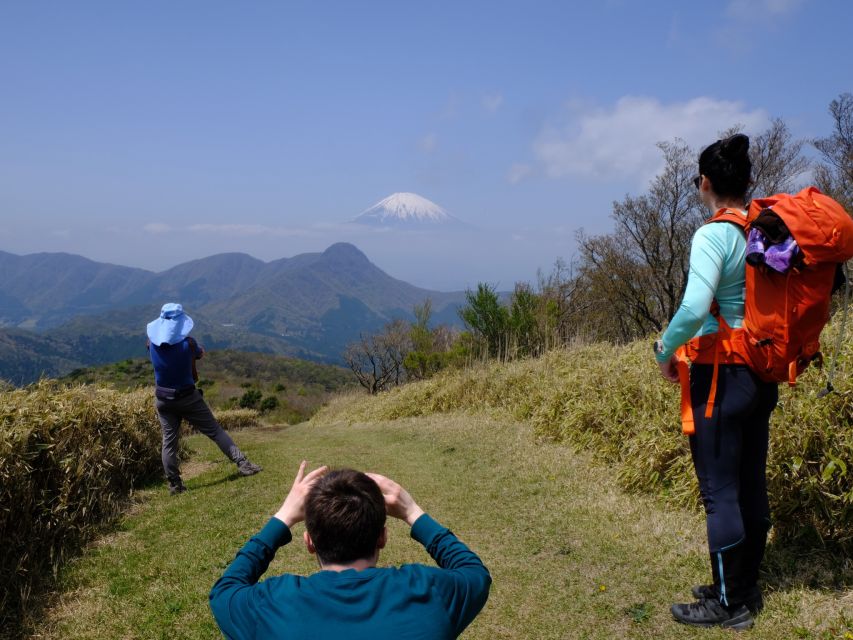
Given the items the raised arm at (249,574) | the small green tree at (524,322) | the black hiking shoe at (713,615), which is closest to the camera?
the raised arm at (249,574)

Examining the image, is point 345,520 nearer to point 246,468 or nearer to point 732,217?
point 732,217

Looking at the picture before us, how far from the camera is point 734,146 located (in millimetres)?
2832

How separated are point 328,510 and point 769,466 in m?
3.52

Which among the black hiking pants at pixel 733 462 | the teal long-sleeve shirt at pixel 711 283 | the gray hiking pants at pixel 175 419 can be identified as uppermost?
the teal long-sleeve shirt at pixel 711 283

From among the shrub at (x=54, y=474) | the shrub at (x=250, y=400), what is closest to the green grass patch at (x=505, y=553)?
the shrub at (x=54, y=474)

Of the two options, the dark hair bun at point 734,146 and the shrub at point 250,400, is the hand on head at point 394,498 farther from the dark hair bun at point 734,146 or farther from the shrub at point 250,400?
the shrub at point 250,400

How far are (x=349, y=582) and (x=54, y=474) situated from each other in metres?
4.61

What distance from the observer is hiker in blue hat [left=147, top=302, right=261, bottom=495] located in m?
6.64

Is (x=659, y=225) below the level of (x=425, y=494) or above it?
above

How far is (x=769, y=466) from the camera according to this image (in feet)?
13.3

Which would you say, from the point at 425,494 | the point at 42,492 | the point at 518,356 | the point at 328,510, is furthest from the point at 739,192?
the point at 518,356

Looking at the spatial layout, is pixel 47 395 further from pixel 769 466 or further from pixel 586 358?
pixel 586 358

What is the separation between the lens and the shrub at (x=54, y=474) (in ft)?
14.0

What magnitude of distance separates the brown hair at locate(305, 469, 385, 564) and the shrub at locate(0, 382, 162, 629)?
131 inches
